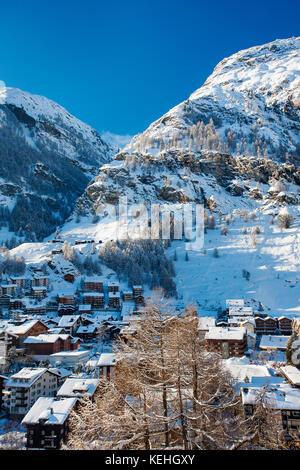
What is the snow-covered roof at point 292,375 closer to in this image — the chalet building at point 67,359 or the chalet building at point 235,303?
the chalet building at point 67,359

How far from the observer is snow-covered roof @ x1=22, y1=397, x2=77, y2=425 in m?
21.6

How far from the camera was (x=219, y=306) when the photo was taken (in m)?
60.8

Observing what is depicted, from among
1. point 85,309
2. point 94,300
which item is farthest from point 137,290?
point 85,309

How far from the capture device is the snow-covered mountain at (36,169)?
127750 millimetres

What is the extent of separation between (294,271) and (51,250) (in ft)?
166

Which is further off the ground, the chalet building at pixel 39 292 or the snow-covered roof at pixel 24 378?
the chalet building at pixel 39 292

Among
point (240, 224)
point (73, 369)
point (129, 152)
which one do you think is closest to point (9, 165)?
point (129, 152)

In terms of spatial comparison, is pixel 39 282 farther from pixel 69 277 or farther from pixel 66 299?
pixel 66 299

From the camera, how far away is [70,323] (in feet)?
164

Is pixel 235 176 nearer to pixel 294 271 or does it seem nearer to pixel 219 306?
pixel 294 271

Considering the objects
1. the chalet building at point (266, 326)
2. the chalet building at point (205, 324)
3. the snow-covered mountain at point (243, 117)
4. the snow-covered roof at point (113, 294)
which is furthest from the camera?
the snow-covered mountain at point (243, 117)

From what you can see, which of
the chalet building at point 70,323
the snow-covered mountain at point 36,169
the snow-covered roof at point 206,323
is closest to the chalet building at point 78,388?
the snow-covered roof at point 206,323

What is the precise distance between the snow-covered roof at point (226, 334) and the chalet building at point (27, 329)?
21058 mm

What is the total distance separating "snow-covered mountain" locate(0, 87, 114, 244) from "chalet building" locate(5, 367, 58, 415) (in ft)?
295
